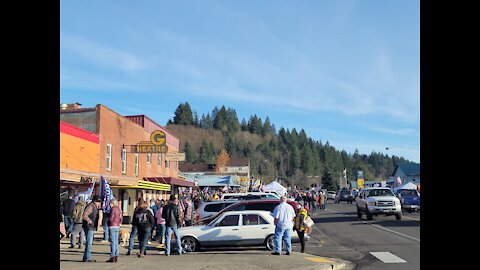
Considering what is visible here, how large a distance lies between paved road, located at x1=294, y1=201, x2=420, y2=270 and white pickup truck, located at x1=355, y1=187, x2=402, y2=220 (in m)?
1.51

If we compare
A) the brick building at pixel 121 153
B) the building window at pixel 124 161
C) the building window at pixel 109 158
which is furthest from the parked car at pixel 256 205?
the building window at pixel 124 161

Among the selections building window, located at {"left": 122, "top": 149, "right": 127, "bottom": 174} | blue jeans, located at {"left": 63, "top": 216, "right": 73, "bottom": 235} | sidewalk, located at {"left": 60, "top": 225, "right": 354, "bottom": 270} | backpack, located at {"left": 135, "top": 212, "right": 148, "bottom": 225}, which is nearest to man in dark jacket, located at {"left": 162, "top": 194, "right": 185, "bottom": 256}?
sidewalk, located at {"left": 60, "top": 225, "right": 354, "bottom": 270}

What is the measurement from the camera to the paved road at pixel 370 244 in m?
13.6

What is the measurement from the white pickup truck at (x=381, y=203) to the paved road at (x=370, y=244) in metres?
1.51

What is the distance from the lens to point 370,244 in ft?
57.2

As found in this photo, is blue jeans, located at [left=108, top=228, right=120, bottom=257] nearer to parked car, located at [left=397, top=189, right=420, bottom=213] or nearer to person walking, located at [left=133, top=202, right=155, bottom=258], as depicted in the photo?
person walking, located at [left=133, top=202, right=155, bottom=258]

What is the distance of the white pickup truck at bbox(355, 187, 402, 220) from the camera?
1062 inches

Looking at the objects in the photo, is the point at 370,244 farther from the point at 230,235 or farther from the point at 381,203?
the point at 381,203
